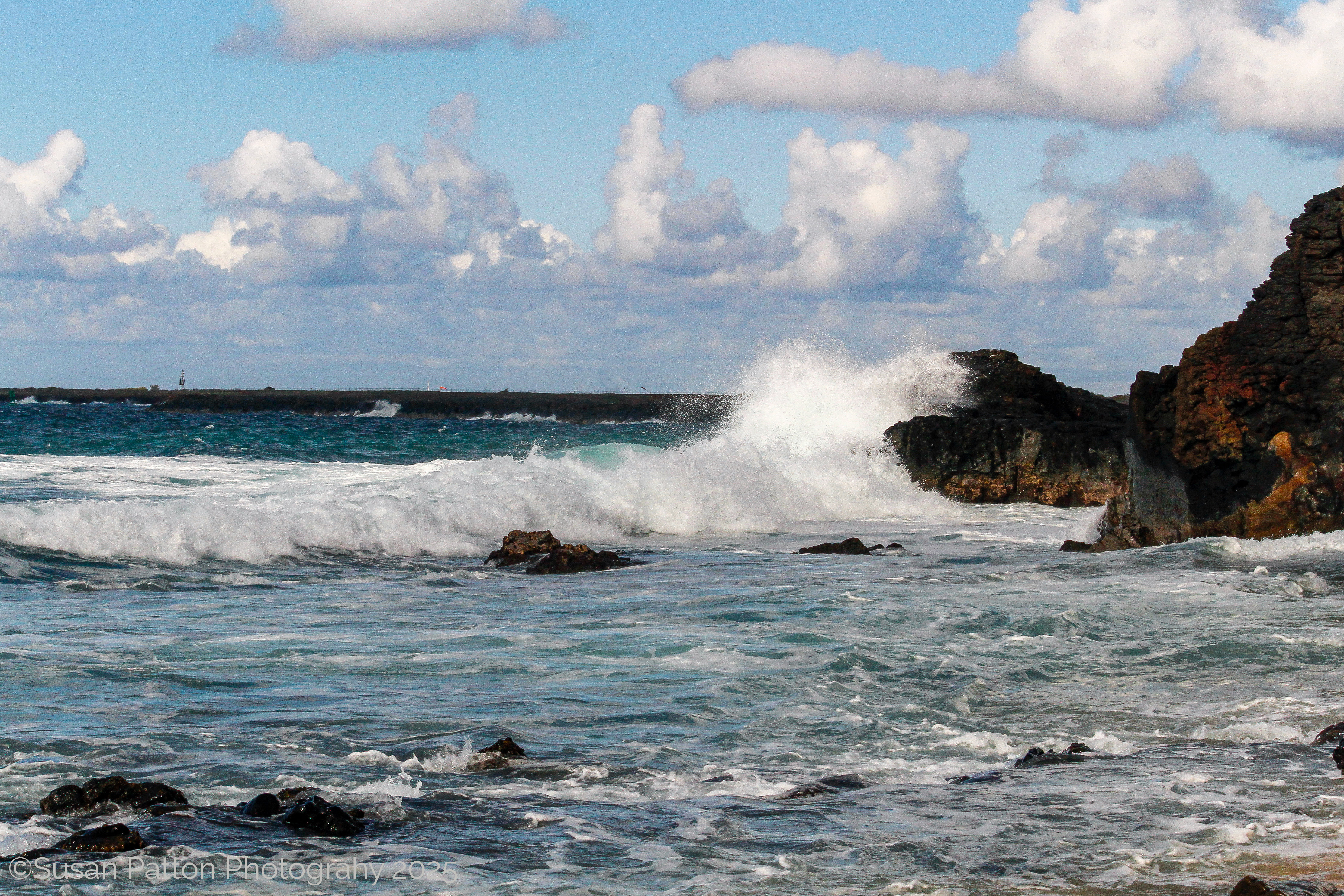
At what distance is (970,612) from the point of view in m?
9.60

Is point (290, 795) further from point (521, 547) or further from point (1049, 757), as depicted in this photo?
point (521, 547)

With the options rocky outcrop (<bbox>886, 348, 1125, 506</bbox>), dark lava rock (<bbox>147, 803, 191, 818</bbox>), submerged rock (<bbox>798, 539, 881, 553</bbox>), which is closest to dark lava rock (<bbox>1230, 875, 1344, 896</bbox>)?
dark lava rock (<bbox>147, 803, 191, 818</bbox>)

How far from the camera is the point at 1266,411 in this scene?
38.9ft

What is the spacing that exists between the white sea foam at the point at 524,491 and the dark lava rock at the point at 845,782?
9.63 m

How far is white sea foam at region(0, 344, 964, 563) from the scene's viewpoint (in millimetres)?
13859

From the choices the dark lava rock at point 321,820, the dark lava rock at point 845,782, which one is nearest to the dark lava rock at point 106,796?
the dark lava rock at point 321,820

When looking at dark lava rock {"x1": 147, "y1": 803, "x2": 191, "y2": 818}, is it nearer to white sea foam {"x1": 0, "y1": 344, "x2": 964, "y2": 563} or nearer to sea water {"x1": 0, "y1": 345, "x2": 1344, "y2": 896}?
sea water {"x1": 0, "y1": 345, "x2": 1344, "y2": 896}

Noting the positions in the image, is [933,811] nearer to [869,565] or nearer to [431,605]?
[431,605]

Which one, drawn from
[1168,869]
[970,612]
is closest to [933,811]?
[1168,869]

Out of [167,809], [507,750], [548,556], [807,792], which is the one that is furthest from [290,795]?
[548,556]

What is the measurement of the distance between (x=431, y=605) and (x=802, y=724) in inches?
191

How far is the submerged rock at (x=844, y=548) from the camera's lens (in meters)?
14.2

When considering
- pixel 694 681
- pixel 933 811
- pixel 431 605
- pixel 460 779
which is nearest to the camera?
pixel 933 811

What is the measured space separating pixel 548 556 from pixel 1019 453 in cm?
965
